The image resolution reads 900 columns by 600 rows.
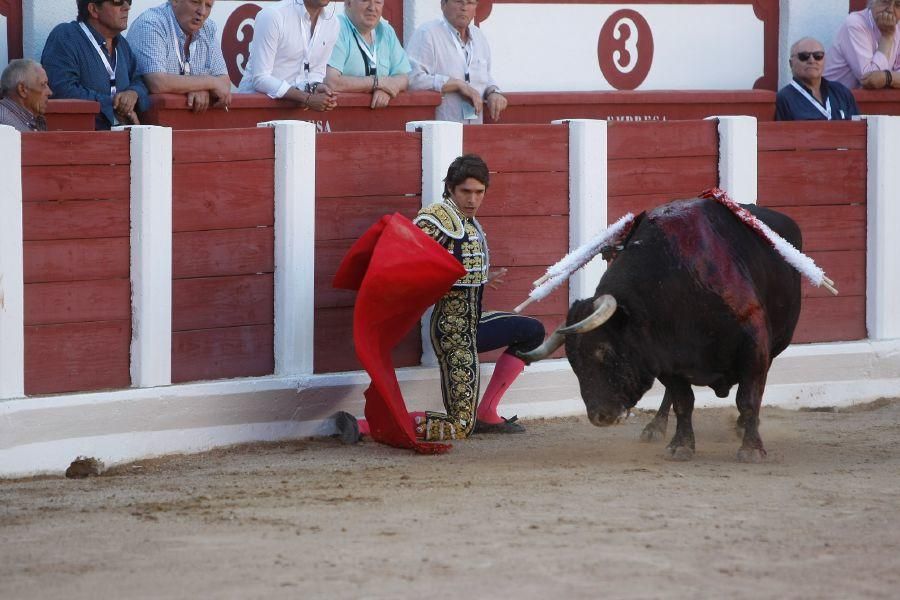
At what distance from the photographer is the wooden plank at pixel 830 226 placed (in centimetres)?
809

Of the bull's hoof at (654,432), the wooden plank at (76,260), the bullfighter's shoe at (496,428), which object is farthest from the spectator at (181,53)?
the bull's hoof at (654,432)

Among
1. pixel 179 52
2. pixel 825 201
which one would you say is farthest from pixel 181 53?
pixel 825 201

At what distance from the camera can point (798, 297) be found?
21.7ft

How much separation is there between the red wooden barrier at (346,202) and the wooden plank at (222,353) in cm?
24

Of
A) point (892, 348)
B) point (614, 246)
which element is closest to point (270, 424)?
point (614, 246)

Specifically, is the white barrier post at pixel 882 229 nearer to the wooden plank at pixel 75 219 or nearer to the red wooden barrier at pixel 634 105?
the red wooden barrier at pixel 634 105

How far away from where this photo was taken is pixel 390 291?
6.39 metres

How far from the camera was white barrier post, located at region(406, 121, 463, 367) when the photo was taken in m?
7.03

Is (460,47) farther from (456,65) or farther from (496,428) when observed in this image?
(496,428)

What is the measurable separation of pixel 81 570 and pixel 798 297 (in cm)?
339

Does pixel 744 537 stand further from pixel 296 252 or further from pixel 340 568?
pixel 296 252

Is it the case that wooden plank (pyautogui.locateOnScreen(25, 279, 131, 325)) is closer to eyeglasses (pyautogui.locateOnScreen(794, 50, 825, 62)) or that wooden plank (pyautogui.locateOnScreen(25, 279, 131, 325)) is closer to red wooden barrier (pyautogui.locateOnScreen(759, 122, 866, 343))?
red wooden barrier (pyautogui.locateOnScreen(759, 122, 866, 343))

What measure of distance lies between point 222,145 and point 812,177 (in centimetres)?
316

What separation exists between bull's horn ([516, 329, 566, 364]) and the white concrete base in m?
0.71
